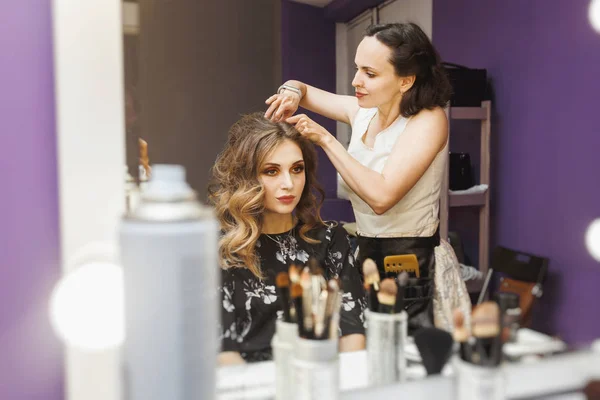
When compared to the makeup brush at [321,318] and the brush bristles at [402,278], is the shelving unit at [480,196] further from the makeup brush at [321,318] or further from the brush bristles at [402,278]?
the makeup brush at [321,318]

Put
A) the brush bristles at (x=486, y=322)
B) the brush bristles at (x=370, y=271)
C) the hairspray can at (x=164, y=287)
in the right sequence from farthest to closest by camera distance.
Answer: the brush bristles at (x=370, y=271), the brush bristles at (x=486, y=322), the hairspray can at (x=164, y=287)

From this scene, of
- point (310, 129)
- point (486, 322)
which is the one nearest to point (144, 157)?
point (310, 129)

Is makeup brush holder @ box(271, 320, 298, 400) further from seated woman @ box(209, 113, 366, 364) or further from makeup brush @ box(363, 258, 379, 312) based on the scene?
makeup brush @ box(363, 258, 379, 312)

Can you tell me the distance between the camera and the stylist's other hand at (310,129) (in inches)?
26.2

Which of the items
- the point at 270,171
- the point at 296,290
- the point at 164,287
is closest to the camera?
the point at 164,287

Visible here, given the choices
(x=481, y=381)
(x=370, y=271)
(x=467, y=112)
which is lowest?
(x=481, y=381)

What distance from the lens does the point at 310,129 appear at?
67cm

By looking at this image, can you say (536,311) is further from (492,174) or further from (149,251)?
(149,251)

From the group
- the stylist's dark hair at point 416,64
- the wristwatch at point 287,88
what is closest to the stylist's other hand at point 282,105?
the wristwatch at point 287,88

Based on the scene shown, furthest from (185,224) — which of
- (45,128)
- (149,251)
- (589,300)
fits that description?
(589,300)

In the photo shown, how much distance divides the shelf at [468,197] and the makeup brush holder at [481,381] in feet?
0.76

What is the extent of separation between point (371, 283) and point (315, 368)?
0.15 m

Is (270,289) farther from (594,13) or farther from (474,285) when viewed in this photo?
(594,13)

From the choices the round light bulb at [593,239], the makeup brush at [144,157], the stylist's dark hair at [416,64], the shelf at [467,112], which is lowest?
the round light bulb at [593,239]
